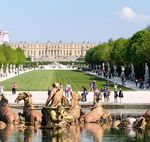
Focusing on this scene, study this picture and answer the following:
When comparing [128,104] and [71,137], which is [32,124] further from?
[128,104]

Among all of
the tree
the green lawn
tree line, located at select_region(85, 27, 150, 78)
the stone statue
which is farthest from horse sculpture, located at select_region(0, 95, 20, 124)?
the tree

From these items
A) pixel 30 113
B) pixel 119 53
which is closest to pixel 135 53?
pixel 119 53

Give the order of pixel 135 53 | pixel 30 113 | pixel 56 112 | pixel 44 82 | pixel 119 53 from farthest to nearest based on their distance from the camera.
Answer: pixel 119 53 → pixel 135 53 → pixel 44 82 → pixel 30 113 → pixel 56 112

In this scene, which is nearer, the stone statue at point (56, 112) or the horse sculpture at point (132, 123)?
the stone statue at point (56, 112)

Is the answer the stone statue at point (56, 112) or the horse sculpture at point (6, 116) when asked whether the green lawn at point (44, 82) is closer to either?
the horse sculpture at point (6, 116)

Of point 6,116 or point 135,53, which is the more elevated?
point 135,53

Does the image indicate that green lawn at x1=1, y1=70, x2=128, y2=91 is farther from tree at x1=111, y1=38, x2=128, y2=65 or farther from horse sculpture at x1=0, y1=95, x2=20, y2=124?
horse sculpture at x1=0, y1=95, x2=20, y2=124

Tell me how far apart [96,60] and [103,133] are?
105658 mm

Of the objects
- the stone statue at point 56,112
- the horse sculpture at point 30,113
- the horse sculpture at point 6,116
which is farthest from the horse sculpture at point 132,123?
the horse sculpture at point 6,116

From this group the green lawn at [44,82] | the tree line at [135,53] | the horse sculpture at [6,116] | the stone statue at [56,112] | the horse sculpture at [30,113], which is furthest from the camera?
the tree line at [135,53]

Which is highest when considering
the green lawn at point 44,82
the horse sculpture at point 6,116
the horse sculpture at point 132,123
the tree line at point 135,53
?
the tree line at point 135,53

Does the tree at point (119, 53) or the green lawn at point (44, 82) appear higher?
the tree at point (119, 53)

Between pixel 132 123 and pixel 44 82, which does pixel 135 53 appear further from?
pixel 132 123

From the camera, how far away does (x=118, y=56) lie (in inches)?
3674
